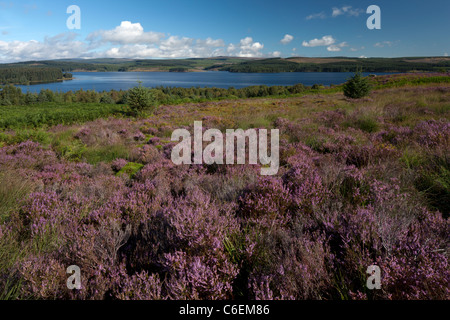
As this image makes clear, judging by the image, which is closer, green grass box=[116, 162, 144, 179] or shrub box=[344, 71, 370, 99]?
green grass box=[116, 162, 144, 179]

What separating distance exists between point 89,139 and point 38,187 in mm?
6105

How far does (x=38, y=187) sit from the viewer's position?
13.9ft

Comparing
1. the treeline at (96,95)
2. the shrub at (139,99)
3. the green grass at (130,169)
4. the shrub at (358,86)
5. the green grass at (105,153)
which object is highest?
the treeline at (96,95)

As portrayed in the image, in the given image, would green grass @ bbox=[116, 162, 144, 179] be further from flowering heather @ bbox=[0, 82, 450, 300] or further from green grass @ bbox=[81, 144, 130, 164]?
flowering heather @ bbox=[0, 82, 450, 300]

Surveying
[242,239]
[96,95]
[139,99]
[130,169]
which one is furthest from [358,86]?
[96,95]

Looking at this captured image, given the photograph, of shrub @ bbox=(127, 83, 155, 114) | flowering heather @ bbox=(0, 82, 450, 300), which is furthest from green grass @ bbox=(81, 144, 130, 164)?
shrub @ bbox=(127, 83, 155, 114)

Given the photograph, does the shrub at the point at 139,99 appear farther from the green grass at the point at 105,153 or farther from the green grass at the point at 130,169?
the green grass at the point at 130,169

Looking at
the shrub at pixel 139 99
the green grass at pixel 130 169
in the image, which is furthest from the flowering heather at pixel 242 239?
the shrub at pixel 139 99

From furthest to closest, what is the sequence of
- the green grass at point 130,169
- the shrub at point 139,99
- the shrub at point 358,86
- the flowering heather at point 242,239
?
1. the shrub at point 358,86
2. the shrub at point 139,99
3. the green grass at point 130,169
4. the flowering heather at point 242,239

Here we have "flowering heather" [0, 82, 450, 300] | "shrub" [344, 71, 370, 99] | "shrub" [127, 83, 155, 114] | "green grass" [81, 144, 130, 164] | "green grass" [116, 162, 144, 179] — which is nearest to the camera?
"flowering heather" [0, 82, 450, 300]

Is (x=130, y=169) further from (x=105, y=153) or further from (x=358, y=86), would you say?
(x=358, y=86)

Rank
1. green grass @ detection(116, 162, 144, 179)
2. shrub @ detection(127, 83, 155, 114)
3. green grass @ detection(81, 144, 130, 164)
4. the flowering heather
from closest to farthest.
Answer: the flowering heather < green grass @ detection(116, 162, 144, 179) < green grass @ detection(81, 144, 130, 164) < shrub @ detection(127, 83, 155, 114)
